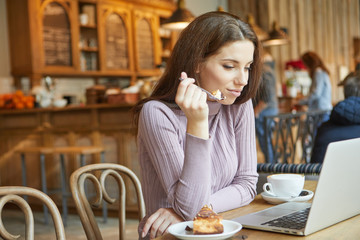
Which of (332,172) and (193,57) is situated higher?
(193,57)

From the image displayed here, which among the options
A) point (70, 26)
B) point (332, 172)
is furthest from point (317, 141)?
point (70, 26)

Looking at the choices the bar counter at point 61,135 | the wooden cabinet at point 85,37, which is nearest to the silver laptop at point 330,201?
the bar counter at point 61,135

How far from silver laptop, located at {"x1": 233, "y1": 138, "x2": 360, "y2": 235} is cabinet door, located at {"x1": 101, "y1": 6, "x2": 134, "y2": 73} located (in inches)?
233

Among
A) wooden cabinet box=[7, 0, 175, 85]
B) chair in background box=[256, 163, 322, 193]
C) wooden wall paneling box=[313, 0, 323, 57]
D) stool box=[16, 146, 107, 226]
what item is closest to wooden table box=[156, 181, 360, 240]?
chair in background box=[256, 163, 322, 193]

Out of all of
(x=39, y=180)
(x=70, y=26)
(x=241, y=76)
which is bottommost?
(x=39, y=180)

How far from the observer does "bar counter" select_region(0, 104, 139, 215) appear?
4.76 metres

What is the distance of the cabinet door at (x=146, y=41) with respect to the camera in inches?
294

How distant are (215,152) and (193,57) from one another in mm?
294

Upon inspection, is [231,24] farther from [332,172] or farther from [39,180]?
[39,180]

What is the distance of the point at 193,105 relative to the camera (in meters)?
1.25

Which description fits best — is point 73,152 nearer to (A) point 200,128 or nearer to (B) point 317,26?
(A) point 200,128

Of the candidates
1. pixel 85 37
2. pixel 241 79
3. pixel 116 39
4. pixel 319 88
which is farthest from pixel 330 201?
pixel 116 39

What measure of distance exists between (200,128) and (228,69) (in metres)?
0.28

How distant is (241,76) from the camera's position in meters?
1.46
